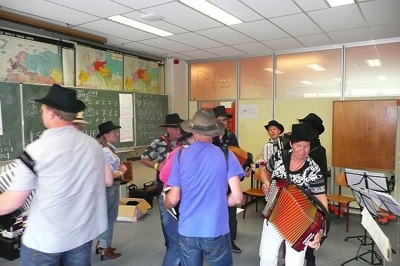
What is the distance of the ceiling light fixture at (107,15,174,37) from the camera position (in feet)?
13.0

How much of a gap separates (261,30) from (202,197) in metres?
3.33

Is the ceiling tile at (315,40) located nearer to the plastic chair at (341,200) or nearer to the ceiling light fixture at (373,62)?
the ceiling light fixture at (373,62)

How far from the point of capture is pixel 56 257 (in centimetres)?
158

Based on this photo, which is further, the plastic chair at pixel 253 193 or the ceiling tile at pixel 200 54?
the ceiling tile at pixel 200 54

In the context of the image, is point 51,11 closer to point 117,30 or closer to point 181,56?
point 117,30

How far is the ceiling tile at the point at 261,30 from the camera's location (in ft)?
13.6

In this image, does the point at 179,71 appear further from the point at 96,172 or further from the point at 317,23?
the point at 96,172

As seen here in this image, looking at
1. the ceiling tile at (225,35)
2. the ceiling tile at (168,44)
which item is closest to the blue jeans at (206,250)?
the ceiling tile at (225,35)

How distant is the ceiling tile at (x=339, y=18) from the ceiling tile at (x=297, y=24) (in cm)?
10

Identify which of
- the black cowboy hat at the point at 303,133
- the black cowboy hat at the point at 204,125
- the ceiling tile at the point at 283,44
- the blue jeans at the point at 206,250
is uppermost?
the ceiling tile at the point at 283,44

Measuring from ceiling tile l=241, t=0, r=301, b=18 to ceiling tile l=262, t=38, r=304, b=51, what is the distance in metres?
1.31

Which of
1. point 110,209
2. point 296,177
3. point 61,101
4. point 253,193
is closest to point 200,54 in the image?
point 253,193

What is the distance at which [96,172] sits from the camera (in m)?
1.71

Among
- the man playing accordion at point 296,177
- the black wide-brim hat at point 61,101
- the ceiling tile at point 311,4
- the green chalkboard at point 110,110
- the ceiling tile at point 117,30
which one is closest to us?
the black wide-brim hat at point 61,101
